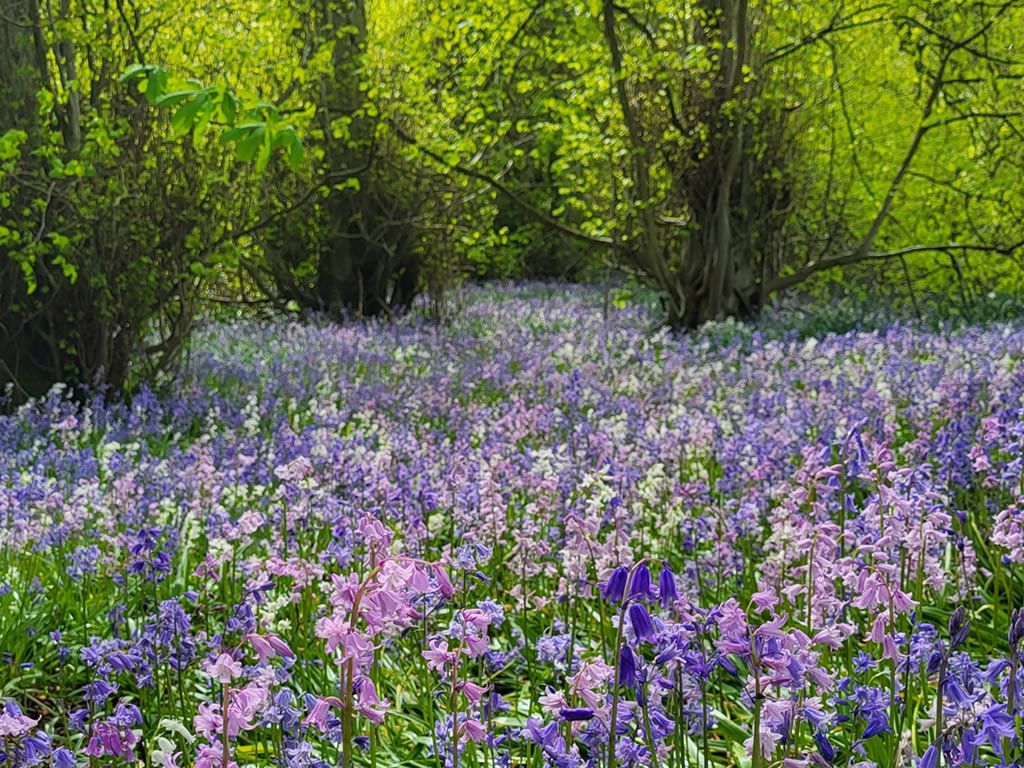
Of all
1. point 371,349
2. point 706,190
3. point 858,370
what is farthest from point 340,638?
point 706,190

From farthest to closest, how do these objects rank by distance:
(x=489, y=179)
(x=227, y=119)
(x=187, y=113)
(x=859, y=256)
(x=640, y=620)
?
(x=859, y=256) < (x=489, y=179) < (x=227, y=119) < (x=187, y=113) < (x=640, y=620)

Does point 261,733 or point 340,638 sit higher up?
point 340,638

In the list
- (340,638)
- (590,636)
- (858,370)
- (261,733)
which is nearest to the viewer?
(340,638)

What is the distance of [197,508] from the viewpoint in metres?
4.15

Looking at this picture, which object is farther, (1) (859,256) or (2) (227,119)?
(1) (859,256)

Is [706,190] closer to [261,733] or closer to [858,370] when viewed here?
[858,370]

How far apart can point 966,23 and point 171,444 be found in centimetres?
1157

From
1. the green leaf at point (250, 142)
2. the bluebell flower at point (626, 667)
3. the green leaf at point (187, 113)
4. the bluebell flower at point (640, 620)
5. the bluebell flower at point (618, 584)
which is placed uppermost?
the green leaf at point (187, 113)

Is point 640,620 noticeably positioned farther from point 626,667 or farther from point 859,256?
point 859,256

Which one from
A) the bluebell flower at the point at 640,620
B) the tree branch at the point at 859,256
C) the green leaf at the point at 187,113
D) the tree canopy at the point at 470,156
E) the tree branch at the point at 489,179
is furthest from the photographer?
the tree branch at the point at 859,256

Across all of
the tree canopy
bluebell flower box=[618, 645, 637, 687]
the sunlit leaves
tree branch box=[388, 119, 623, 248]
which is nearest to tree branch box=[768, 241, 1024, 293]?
the tree canopy

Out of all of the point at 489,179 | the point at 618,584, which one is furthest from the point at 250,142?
the point at 489,179

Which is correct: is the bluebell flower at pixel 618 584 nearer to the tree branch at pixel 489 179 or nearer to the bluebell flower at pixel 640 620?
the bluebell flower at pixel 640 620

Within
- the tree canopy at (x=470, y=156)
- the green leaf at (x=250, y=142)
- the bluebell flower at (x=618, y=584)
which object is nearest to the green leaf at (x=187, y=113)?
the green leaf at (x=250, y=142)
